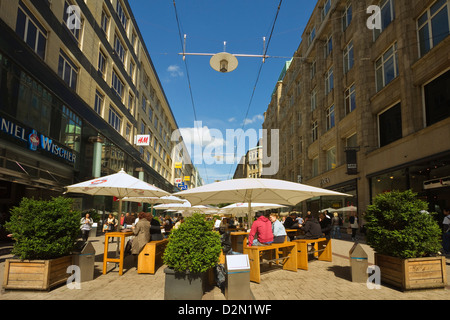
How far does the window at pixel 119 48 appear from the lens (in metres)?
28.0

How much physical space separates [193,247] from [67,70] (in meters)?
17.3

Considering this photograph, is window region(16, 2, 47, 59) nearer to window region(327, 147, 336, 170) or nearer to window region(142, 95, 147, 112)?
window region(142, 95, 147, 112)

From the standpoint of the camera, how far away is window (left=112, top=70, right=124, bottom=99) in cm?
2750

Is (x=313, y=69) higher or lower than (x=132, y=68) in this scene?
higher

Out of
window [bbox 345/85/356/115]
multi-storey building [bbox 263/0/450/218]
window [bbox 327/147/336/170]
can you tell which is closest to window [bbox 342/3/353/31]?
multi-storey building [bbox 263/0/450/218]

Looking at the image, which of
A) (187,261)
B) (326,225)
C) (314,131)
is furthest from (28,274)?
(314,131)

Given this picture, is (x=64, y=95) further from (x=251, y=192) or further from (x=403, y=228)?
(x=403, y=228)

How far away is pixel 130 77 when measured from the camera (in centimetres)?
3234

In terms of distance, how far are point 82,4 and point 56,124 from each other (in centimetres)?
886

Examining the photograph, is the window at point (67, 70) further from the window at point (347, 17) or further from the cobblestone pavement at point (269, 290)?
the window at point (347, 17)

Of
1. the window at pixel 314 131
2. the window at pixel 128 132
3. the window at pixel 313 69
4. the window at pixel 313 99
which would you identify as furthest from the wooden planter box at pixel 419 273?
the window at pixel 313 69

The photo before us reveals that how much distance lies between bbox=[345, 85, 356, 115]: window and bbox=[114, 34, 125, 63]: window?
68.1 feet

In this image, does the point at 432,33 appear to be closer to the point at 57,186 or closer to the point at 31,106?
the point at 31,106

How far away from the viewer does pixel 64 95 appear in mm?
17656
